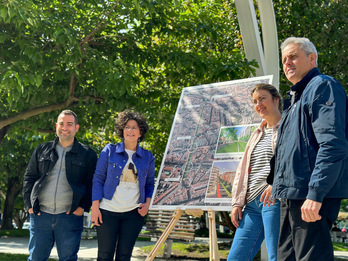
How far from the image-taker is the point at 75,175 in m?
4.47

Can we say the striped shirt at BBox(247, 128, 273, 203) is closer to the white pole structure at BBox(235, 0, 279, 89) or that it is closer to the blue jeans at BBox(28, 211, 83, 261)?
the blue jeans at BBox(28, 211, 83, 261)

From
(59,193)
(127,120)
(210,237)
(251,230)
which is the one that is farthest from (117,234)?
(251,230)

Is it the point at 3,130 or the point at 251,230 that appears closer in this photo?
the point at 251,230

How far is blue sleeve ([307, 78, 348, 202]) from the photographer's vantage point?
233cm

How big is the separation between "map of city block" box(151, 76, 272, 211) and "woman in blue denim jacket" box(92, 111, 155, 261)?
13.8 inches

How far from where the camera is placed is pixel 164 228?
38.6 ft

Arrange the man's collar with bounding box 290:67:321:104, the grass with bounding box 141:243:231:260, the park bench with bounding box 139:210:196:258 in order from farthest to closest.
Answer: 1. the grass with bounding box 141:243:231:260
2. the park bench with bounding box 139:210:196:258
3. the man's collar with bounding box 290:67:321:104

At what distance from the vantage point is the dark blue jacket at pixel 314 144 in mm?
2348

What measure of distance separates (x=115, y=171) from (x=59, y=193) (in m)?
0.62

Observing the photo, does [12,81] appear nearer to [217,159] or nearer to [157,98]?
[217,159]

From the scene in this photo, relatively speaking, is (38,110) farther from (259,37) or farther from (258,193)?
(258,193)

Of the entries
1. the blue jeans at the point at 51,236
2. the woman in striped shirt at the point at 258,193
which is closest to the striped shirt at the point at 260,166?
the woman in striped shirt at the point at 258,193

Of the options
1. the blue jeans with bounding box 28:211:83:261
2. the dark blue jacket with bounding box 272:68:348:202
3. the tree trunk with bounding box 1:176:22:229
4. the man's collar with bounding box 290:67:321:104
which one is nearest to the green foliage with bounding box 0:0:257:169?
the blue jeans with bounding box 28:211:83:261

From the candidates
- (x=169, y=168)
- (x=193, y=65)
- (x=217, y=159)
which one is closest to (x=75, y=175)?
(x=169, y=168)
